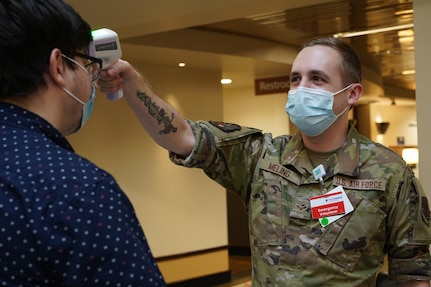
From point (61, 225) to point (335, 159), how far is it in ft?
3.91

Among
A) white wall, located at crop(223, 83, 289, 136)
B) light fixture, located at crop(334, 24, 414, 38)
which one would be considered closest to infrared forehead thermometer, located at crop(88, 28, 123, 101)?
light fixture, located at crop(334, 24, 414, 38)

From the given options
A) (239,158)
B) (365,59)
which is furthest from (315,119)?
(365,59)

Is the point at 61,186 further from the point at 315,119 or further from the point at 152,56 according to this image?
the point at 152,56

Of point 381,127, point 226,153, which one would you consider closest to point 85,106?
point 226,153

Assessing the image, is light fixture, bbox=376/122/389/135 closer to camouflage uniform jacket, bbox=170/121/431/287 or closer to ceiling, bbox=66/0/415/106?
ceiling, bbox=66/0/415/106

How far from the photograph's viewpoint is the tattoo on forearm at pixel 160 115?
5.80 feet

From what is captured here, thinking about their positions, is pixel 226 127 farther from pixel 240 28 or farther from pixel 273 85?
pixel 273 85

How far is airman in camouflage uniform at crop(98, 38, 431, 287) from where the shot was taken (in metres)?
1.75

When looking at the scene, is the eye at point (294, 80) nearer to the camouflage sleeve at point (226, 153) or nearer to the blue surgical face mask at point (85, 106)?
the camouflage sleeve at point (226, 153)

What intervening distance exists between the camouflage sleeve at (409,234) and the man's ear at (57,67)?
1188 mm

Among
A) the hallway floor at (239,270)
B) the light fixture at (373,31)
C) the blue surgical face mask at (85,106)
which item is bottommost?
the hallway floor at (239,270)

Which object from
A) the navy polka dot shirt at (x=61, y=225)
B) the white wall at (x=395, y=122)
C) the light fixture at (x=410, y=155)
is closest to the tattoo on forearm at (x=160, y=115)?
the navy polka dot shirt at (x=61, y=225)

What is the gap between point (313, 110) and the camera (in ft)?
6.43

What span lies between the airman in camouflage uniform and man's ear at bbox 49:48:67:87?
23.5 inches
